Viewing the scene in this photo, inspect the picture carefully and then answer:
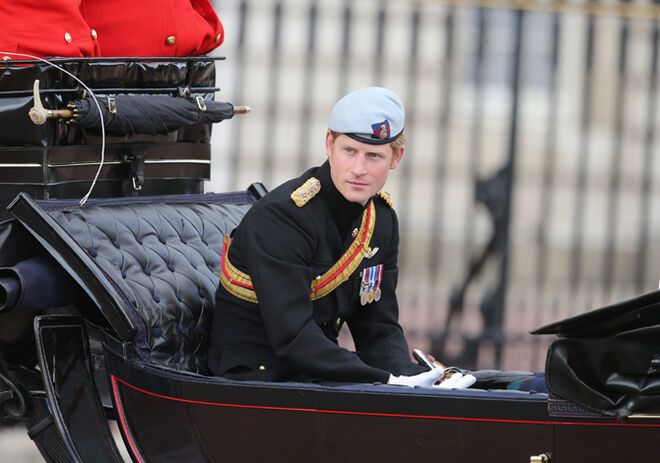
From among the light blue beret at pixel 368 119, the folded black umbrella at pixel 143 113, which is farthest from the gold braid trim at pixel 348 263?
the folded black umbrella at pixel 143 113

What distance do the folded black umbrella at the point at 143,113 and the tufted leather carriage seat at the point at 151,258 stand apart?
0.19m

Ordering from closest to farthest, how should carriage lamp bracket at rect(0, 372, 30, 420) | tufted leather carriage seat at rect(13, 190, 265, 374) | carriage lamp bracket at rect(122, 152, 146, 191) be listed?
tufted leather carriage seat at rect(13, 190, 265, 374) → carriage lamp bracket at rect(0, 372, 30, 420) → carriage lamp bracket at rect(122, 152, 146, 191)

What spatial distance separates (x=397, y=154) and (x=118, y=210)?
739 millimetres

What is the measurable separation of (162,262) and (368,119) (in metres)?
0.69

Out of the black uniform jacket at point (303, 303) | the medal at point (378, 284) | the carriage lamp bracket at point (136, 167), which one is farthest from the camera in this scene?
the carriage lamp bracket at point (136, 167)

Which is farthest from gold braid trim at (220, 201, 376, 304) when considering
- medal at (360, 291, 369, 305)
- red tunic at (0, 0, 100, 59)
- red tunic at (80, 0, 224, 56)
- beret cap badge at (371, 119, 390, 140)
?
red tunic at (80, 0, 224, 56)

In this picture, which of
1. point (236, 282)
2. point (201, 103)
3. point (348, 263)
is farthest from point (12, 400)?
point (201, 103)

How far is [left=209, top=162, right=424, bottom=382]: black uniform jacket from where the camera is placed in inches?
138

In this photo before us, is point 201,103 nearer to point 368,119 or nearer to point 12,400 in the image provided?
point 368,119

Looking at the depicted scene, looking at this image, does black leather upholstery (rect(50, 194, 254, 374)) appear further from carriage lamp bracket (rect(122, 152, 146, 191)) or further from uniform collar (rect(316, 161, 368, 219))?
uniform collar (rect(316, 161, 368, 219))

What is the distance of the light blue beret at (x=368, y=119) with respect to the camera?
3.60 meters

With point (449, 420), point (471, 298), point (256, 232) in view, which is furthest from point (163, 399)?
point (471, 298)

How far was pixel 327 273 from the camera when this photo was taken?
3.70 metres

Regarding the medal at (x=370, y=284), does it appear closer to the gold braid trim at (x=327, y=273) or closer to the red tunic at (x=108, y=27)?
the gold braid trim at (x=327, y=273)
